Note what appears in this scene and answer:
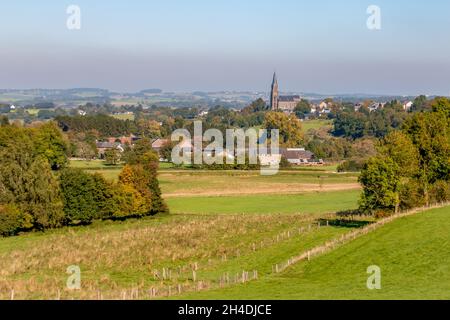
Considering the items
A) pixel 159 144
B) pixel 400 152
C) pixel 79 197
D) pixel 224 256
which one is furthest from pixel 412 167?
pixel 159 144

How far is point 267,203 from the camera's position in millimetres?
73875

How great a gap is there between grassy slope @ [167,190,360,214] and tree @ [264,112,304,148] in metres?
77.2

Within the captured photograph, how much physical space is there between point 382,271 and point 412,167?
67.9ft

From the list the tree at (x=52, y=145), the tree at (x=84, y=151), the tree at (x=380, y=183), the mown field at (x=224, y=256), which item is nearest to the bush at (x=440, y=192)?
the mown field at (x=224, y=256)

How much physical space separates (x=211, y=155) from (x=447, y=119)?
59.5 m

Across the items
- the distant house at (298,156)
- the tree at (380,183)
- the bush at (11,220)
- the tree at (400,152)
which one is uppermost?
the tree at (400,152)

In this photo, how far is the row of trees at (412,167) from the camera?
47500 millimetres

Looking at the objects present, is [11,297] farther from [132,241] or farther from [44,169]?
[44,169]

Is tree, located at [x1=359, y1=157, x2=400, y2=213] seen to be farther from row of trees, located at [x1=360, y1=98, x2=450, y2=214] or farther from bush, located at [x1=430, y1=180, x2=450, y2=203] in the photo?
bush, located at [x1=430, y1=180, x2=450, y2=203]

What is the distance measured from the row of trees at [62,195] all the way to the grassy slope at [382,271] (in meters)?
28.5

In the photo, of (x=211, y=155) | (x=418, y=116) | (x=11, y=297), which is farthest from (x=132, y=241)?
(x=211, y=155)

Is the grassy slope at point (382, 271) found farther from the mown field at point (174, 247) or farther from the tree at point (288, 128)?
the tree at point (288, 128)

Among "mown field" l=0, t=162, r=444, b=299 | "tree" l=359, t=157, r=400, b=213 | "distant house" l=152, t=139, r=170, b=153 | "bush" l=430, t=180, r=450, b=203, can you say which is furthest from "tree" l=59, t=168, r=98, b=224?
"distant house" l=152, t=139, r=170, b=153

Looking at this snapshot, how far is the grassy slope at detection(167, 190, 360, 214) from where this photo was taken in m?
67.9
